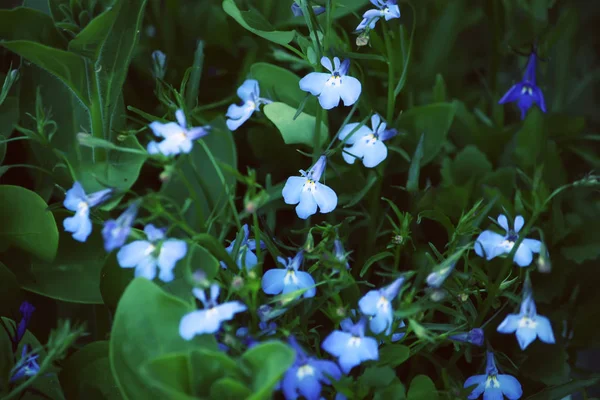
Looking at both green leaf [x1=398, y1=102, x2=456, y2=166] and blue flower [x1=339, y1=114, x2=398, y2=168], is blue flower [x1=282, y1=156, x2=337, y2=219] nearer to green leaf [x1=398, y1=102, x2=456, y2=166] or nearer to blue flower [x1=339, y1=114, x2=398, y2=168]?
blue flower [x1=339, y1=114, x2=398, y2=168]

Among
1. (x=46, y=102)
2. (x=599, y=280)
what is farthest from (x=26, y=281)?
(x=599, y=280)

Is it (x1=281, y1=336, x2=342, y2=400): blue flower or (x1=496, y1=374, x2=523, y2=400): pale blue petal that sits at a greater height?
(x1=281, y1=336, x2=342, y2=400): blue flower

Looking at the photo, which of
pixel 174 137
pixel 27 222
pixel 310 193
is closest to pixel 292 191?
pixel 310 193

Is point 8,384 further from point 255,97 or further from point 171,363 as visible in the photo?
point 255,97

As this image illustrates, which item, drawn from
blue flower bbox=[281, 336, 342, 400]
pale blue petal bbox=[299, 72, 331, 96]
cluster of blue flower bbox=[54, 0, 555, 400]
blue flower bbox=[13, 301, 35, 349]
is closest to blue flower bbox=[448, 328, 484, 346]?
cluster of blue flower bbox=[54, 0, 555, 400]

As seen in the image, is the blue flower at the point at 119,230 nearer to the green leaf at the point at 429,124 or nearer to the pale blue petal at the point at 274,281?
the pale blue petal at the point at 274,281

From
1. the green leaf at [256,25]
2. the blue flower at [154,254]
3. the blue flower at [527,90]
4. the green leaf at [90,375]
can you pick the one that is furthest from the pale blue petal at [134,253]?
the blue flower at [527,90]
